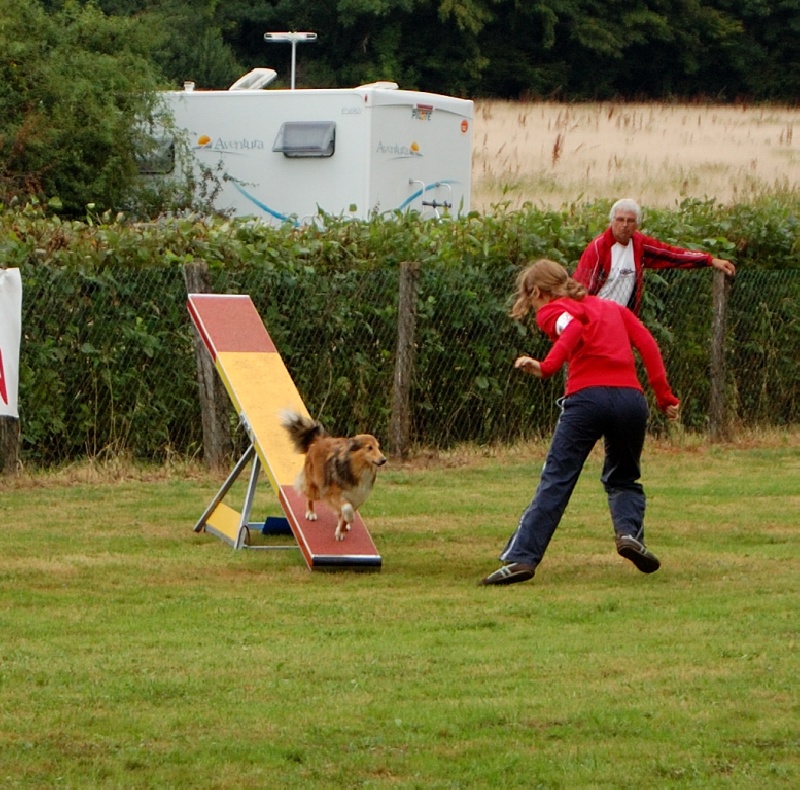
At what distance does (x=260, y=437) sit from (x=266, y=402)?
10.6 inches

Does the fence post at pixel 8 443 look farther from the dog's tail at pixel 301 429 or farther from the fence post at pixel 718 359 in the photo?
the fence post at pixel 718 359

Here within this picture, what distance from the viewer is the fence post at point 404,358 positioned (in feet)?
39.4

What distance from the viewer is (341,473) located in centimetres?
798

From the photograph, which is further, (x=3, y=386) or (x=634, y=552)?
(x=3, y=386)

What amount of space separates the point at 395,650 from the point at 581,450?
187 cm

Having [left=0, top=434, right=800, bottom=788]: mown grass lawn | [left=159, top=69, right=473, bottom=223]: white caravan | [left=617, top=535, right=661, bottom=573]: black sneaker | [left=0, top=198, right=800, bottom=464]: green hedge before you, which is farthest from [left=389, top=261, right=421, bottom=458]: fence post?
[left=159, top=69, right=473, bottom=223]: white caravan

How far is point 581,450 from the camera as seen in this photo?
7.55m

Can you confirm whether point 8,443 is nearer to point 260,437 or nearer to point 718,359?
point 260,437

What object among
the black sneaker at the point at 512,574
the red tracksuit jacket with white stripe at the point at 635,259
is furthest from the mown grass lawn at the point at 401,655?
the red tracksuit jacket with white stripe at the point at 635,259

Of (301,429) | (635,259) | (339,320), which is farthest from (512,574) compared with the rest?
(339,320)

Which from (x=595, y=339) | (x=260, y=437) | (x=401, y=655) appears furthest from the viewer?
(x=260, y=437)

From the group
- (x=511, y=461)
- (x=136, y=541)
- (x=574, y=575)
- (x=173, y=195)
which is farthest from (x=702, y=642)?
(x=173, y=195)

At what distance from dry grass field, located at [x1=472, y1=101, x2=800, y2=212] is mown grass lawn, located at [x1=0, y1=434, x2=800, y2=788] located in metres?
24.8

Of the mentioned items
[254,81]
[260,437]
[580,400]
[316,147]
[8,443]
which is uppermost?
[254,81]
